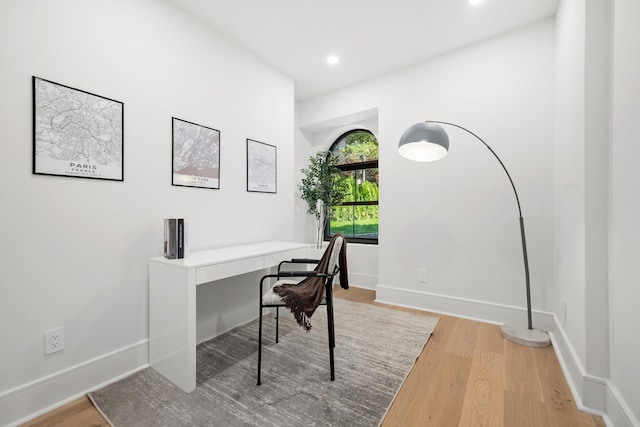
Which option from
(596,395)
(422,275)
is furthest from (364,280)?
(596,395)

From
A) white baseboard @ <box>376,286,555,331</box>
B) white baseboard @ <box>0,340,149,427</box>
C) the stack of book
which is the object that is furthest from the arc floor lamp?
white baseboard @ <box>0,340,149,427</box>

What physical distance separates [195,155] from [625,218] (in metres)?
2.65

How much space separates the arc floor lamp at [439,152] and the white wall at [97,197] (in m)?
1.60

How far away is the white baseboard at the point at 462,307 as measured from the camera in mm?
2381

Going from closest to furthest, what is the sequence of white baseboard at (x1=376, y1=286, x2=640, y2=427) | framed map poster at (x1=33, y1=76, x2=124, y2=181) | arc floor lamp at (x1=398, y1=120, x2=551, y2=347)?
1. white baseboard at (x1=376, y1=286, x2=640, y2=427)
2. framed map poster at (x1=33, y1=76, x2=124, y2=181)
3. arc floor lamp at (x1=398, y1=120, x2=551, y2=347)

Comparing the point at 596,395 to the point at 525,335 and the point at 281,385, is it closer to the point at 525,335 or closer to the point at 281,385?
the point at 525,335

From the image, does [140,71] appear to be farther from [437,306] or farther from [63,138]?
[437,306]

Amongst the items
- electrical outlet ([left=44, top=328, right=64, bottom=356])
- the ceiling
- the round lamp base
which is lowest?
the round lamp base

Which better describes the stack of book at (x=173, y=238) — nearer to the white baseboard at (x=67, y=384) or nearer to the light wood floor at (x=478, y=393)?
the white baseboard at (x=67, y=384)

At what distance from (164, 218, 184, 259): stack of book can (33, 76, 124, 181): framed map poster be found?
43 cm

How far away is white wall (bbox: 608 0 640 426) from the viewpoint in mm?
A: 1139

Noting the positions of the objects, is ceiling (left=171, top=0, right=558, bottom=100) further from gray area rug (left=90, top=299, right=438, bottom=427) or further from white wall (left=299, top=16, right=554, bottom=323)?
gray area rug (left=90, top=299, right=438, bottom=427)

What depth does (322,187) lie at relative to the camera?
380 cm

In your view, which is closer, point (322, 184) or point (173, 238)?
point (173, 238)
